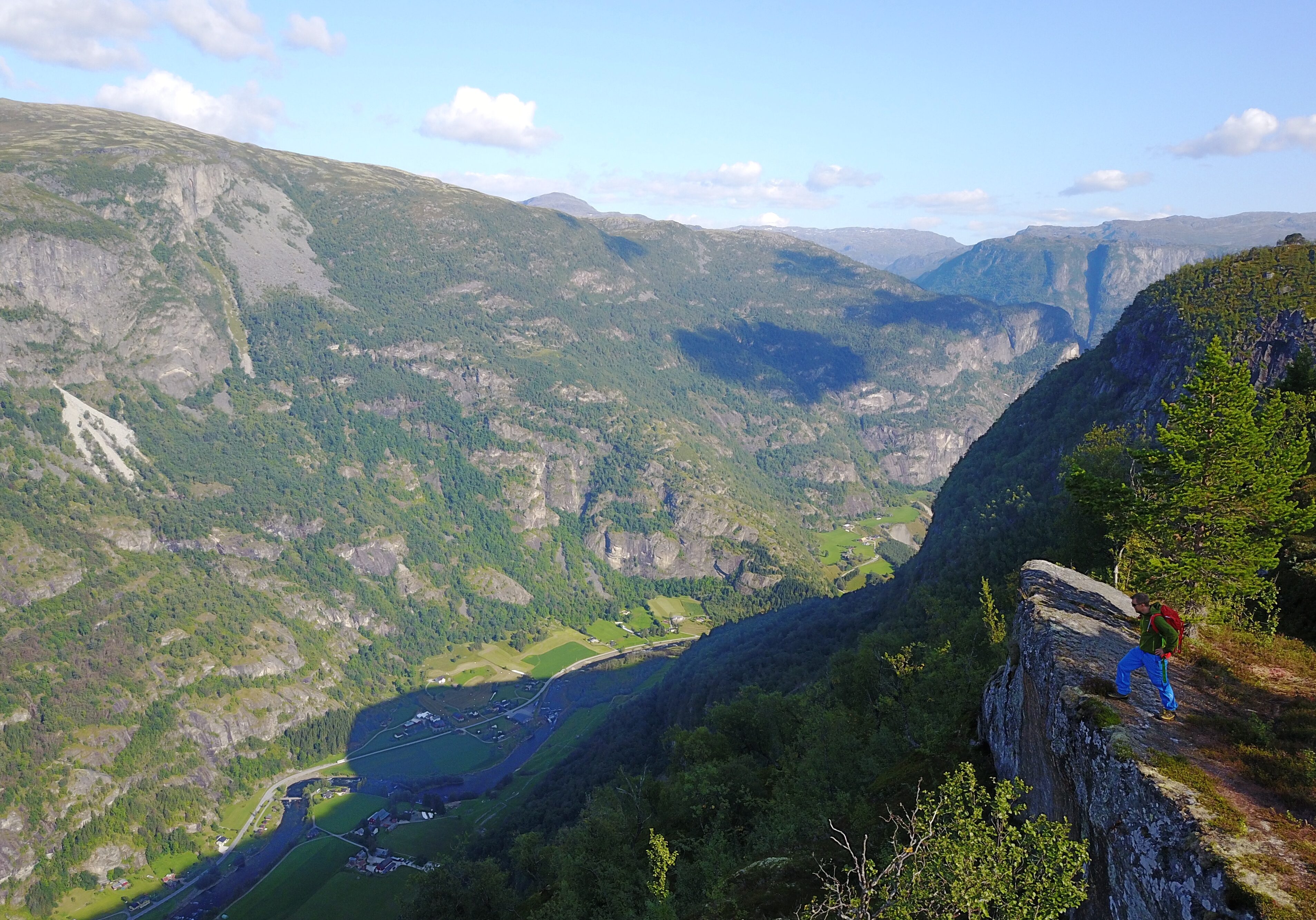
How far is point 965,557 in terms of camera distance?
10325 cm

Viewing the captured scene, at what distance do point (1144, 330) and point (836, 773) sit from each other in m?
121

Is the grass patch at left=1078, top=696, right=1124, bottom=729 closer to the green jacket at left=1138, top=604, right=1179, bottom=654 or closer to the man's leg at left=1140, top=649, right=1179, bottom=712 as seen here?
the man's leg at left=1140, top=649, right=1179, bottom=712

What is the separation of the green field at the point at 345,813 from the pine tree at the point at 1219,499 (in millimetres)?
201493

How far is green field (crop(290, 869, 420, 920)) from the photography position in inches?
5778

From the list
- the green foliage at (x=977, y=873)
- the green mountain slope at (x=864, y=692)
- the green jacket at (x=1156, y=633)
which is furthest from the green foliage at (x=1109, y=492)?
the green foliage at (x=977, y=873)

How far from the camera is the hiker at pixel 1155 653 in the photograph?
74.8 feet

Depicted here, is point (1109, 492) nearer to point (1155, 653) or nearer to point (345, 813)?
point (1155, 653)

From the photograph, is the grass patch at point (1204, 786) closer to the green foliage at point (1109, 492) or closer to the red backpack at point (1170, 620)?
the red backpack at point (1170, 620)

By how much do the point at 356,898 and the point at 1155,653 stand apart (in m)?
173

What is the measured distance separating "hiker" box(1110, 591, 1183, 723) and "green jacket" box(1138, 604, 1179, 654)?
1 cm

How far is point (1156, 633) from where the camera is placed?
23.1 metres

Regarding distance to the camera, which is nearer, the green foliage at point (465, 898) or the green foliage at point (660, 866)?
the green foliage at point (660, 866)

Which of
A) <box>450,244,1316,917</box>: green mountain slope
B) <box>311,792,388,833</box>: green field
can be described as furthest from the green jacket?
<box>311,792,388,833</box>: green field

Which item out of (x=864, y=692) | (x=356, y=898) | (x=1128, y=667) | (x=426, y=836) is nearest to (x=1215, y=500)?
(x=1128, y=667)
